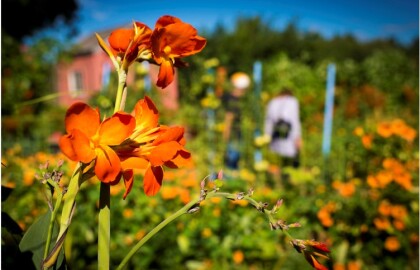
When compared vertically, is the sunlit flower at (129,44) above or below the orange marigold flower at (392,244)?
above

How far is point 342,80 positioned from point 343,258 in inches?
544

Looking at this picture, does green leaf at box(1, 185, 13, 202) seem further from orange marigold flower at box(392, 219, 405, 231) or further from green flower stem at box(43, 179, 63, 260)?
orange marigold flower at box(392, 219, 405, 231)

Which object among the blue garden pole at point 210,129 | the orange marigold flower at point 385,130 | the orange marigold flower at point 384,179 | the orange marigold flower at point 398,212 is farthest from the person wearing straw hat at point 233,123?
the orange marigold flower at point 398,212

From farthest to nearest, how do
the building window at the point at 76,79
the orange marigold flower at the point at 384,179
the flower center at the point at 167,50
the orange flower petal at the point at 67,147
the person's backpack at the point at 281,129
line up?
the building window at the point at 76,79
the person's backpack at the point at 281,129
the orange marigold flower at the point at 384,179
the flower center at the point at 167,50
the orange flower petal at the point at 67,147

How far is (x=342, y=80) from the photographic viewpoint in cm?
1538

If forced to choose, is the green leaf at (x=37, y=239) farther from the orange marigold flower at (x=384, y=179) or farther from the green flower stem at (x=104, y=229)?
the orange marigold flower at (x=384, y=179)

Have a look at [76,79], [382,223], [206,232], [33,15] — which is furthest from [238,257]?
[76,79]

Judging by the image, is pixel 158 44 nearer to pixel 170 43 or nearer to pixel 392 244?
pixel 170 43

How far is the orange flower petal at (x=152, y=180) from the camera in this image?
16.3 inches

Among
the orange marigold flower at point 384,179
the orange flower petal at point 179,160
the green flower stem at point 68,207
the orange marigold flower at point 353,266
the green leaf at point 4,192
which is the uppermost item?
the orange flower petal at point 179,160

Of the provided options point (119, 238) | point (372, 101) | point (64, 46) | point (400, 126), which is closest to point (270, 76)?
point (372, 101)

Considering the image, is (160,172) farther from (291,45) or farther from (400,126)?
(291,45)

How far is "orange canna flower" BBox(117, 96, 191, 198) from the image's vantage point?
407 millimetres

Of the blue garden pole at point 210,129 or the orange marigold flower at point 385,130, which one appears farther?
the blue garden pole at point 210,129
